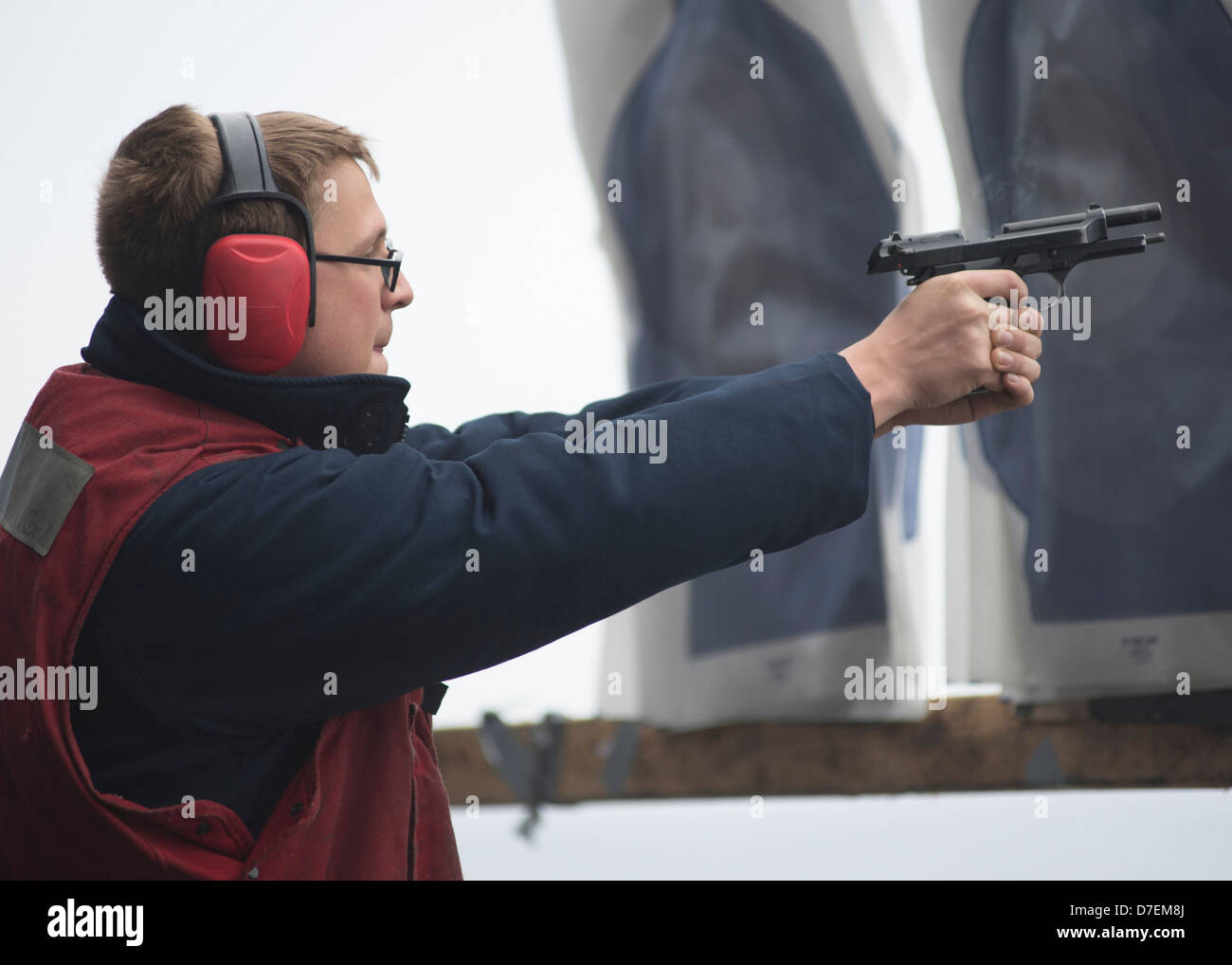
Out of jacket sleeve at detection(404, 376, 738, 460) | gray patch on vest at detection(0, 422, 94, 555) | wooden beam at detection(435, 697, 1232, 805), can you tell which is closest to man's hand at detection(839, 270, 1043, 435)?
jacket sleeve at detection(404, 376, 738, 460)

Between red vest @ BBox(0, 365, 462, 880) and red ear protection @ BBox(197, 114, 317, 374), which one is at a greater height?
red ear protection @ BBox(197, 114, 317, 374)

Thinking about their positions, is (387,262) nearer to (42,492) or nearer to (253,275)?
(253,275)

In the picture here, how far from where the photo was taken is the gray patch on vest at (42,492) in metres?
0.58

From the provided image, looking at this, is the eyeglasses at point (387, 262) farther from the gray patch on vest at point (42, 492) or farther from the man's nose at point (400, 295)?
the gray patch on vest at point (42, 492)

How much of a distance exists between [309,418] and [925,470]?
915mm

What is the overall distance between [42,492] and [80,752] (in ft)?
0.53

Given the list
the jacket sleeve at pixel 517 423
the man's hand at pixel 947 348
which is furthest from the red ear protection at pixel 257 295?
the man's hand at pixel 947 348

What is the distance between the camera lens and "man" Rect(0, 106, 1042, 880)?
1.82 ft

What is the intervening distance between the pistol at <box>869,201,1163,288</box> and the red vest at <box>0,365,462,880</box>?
524 mm

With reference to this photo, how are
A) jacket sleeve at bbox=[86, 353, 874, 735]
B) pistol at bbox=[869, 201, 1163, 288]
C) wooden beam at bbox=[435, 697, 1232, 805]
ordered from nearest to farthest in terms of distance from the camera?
1. jacket sleeve at bbox=[86, 353, 874, 735]
2. pistol at bbox=[869, 201, 1163, 288]
3. wooden beam at bbox=[435, 697, 1232, 805]

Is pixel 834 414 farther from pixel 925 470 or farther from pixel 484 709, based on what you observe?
pixel 484 709

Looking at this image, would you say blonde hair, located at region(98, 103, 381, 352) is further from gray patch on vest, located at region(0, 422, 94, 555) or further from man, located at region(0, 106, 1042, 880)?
gray patch on vest, located at region(0, 422, 94, 555)

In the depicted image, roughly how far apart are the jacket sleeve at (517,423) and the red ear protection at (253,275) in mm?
226
